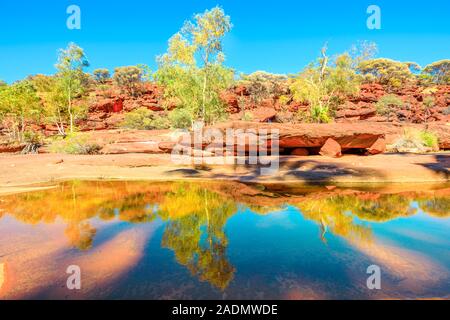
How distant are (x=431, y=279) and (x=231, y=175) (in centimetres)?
852

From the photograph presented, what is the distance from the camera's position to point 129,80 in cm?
4847

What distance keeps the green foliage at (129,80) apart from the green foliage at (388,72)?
132 ft

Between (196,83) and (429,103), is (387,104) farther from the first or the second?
(196,83)

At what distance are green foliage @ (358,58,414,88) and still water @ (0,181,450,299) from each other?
5031cm

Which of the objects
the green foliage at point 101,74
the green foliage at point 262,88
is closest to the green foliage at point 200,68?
the green foliage at point 262,88

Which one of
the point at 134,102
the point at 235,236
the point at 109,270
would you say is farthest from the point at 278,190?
the point at 134,102

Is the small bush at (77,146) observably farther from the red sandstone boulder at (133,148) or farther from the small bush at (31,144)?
the small bush at (31,144)

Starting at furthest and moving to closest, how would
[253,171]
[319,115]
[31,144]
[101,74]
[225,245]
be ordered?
[101,74]
[319,115]
[31,144]
[253,171]
[225,245]

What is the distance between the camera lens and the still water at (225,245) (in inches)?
112

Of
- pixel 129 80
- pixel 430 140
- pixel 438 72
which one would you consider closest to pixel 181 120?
pixel 430 140

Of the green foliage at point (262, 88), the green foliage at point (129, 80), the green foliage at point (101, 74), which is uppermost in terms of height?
the green foliage at point (101, 74)

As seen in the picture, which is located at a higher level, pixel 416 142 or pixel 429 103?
pixel 429 103

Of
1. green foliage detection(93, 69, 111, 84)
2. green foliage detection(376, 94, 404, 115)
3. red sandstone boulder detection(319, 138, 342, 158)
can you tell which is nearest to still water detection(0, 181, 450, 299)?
red sandstone boulder detection(319, 138, 342, 158)

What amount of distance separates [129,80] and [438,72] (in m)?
60.3
